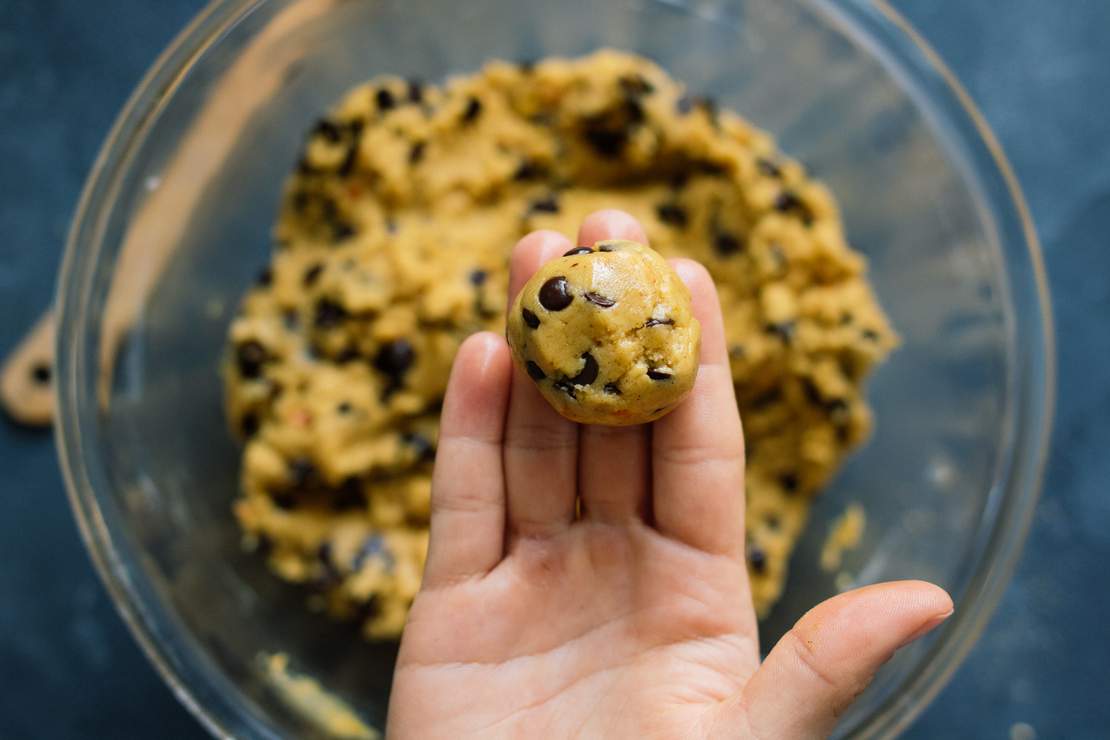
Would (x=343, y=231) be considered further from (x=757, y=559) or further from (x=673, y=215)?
(x=757, y=559)

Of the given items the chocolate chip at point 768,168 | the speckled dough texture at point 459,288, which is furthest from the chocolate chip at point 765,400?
the chocolate chip at point 768,168

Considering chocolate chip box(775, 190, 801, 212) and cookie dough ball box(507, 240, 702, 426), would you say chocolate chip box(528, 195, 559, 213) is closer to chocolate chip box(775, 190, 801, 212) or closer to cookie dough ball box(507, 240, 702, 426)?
chocolate chip box(775, 190, 801, 212)

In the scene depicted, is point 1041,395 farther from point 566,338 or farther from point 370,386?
point 370,386

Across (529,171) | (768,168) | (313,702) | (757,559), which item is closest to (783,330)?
(768,168)

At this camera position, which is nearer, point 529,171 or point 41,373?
point 529,171

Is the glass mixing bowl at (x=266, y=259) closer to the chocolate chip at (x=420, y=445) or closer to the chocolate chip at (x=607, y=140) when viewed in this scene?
the chocolate chip at (x=607, y=140)

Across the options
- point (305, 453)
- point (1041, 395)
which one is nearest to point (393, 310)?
point (305, 453)

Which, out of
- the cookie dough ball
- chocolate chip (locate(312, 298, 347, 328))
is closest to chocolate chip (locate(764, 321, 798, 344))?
the cookie dough ball
